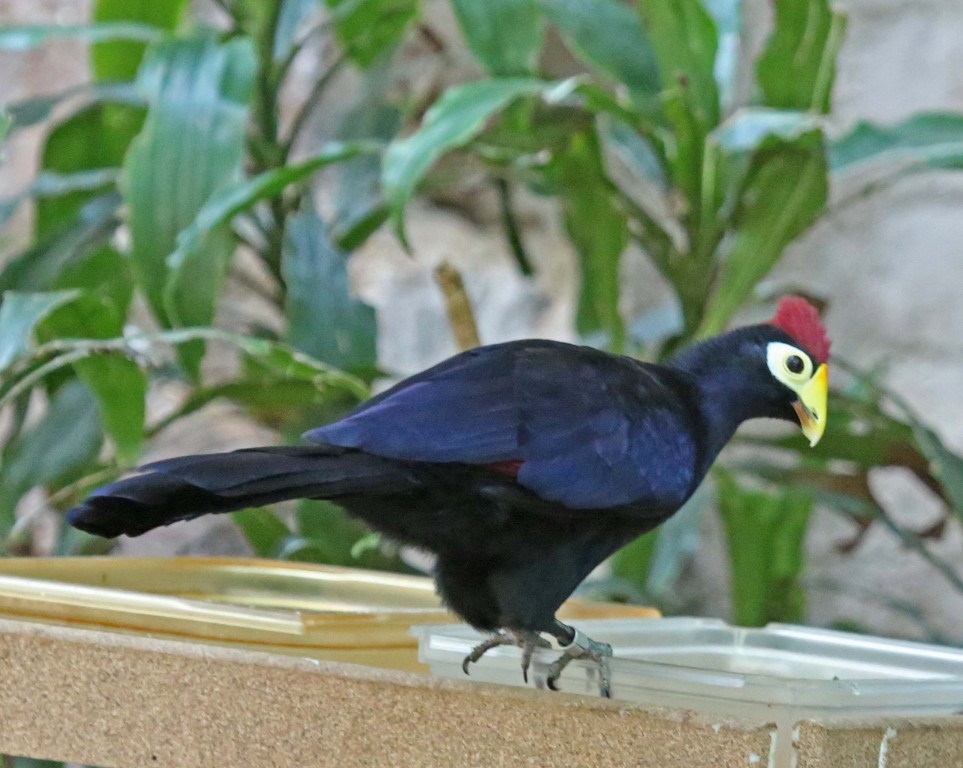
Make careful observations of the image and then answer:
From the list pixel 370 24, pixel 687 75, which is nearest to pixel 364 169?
pixel 370 24

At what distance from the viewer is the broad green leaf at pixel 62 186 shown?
1.25 metres

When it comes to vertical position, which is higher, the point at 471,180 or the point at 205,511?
the point at 205,511

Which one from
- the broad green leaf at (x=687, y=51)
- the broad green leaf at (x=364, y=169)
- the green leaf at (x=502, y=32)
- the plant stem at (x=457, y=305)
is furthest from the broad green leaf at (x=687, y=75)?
the broad green leaf at (x=364, y=169)

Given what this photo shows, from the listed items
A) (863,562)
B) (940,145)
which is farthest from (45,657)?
(863,562)

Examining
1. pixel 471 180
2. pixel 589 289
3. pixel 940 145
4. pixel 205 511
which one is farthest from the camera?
pixel 471 180

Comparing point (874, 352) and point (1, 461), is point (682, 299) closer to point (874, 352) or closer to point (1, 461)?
point (874, 352)

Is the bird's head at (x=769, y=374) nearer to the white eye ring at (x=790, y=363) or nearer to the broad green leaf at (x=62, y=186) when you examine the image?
the white eye ring at (x=790, y=363)

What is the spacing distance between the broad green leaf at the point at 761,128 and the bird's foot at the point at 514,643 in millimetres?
Answer: 483

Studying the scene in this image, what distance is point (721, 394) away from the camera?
0.75m

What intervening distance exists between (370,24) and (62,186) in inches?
14.3

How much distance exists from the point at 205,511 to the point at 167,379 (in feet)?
2.27

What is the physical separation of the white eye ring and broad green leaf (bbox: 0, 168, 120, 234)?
775 millimetres

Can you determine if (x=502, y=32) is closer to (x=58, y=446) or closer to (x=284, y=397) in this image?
(x=284, y=397)

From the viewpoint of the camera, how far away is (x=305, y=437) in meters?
0.59
